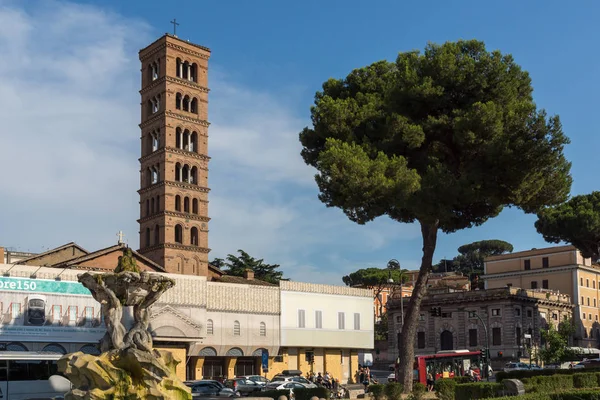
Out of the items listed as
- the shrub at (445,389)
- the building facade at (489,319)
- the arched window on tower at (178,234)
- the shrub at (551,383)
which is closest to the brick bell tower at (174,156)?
the arched window on tower at (178,234)

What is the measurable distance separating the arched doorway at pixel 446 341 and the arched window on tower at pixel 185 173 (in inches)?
1268

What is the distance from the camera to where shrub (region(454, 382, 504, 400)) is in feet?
100.0

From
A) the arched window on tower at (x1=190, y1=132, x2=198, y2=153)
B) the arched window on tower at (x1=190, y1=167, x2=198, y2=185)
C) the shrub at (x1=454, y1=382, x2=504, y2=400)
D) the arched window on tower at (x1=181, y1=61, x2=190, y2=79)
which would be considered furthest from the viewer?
the arched window on tower at (x1=181, y1=61, x2=190, y2=79)

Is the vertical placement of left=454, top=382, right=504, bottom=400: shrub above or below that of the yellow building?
below

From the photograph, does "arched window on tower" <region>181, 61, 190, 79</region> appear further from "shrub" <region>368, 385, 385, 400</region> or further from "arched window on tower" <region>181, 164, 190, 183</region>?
"shrub" <region>368, 385, 385, 400</region>

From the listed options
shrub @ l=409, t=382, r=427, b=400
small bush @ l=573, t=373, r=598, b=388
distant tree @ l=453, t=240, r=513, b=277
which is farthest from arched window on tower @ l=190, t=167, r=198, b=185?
distant tree @ l=453, t=240, r=513, b=277

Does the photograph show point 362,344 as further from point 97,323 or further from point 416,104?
point 416,104

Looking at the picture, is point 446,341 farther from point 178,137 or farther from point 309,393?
point 309,393

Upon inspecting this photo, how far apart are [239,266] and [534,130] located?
5821cm

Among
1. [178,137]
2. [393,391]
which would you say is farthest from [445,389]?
[178,137]

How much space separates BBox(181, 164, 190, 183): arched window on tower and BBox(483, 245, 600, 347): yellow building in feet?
128

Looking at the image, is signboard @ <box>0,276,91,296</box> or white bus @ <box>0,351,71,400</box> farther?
signboard @ <box>0,276,91,296</box>

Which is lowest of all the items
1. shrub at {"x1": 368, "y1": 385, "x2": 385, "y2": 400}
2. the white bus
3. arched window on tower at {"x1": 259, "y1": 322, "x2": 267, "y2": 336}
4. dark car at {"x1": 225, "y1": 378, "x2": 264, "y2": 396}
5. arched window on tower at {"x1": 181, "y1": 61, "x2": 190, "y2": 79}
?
dark car at {"x1": 225, "y1": 378, "x2": 264, "y2": 396}

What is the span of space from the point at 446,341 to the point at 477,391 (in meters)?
55.0
